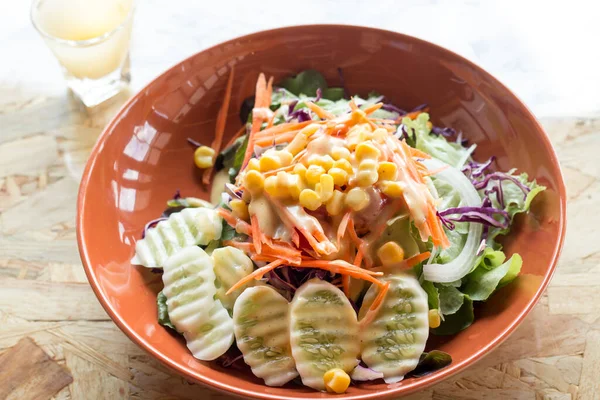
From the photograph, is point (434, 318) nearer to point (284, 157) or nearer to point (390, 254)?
point (390, 254)

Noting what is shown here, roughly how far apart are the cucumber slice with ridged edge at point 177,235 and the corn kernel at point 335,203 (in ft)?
1.85

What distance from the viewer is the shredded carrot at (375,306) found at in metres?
2.36

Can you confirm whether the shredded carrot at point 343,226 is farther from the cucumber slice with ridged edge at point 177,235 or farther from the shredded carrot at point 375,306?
the cucumber slice with ridged edge at point 177,235

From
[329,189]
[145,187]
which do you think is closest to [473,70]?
[329,189]

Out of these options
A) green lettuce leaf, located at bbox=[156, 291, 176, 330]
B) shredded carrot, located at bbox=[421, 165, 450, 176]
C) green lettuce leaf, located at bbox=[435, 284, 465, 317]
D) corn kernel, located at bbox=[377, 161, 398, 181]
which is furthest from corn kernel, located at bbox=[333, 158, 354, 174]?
green lettuce leaf, located at bbox=[156, 291, 176, 330]

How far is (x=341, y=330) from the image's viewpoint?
2359mm

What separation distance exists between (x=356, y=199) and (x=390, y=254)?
246 millimetres

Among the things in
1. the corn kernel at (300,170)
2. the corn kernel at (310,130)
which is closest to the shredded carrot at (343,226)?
the corn kernel at (300,170)

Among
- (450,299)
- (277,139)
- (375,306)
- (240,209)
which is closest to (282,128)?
(277,139)

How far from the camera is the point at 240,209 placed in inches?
102

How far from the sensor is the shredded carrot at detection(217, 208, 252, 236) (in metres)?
2.54

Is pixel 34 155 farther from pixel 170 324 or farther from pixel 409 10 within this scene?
pixel 409 10

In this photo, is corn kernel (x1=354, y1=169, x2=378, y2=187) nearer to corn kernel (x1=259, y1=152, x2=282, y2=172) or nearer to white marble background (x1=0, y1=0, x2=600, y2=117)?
corn kernel (x1=259, y1=152, x2=282, y2=172)

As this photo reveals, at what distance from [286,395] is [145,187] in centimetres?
129
